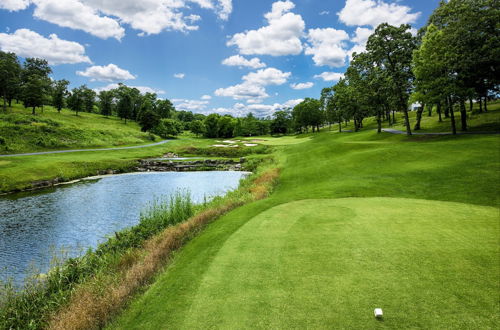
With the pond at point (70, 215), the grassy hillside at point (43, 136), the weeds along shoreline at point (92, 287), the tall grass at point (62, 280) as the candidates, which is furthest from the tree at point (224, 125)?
the weeds along shoreline at point (92, 287)

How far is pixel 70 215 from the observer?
63.8 feet

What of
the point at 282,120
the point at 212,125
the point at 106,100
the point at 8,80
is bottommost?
the point at 212,125

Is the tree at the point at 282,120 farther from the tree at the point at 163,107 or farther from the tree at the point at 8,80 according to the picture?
the tree at the point at 8,80

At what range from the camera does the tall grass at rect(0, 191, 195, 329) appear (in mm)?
7684

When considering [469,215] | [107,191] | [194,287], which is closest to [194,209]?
[194,287]

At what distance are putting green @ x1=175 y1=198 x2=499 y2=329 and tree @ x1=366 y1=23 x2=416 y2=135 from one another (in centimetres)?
3045

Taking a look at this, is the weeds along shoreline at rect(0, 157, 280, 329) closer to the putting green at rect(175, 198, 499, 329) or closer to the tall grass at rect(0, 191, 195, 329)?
the tall grass at rect(0, 191, 195, 329)

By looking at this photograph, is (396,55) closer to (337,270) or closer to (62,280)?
(337,270)

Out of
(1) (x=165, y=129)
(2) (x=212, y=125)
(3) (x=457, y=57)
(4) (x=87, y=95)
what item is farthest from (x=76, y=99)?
(3) (x=457, y=57)

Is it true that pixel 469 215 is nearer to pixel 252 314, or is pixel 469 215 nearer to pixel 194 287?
pixel 252 314

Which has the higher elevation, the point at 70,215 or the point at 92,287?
the point at 92,287

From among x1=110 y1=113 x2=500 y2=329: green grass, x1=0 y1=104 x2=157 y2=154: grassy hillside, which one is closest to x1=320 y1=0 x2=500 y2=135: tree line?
x1=110 y1=113 x2=500 y2=329: green grass

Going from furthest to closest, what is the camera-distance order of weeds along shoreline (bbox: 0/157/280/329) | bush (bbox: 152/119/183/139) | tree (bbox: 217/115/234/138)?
tree (bbox: 217/115/234/138)
bush (bbox: 152/119/183/139)
weeds along shoreline (bbox: 0/157/280/329)

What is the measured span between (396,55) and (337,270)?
128ft
